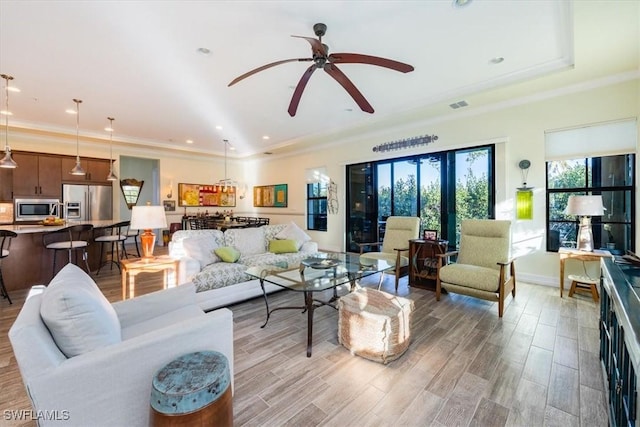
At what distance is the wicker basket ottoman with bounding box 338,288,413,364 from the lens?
7.15 ft

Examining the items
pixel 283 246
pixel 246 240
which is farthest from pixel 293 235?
pixel 246 240

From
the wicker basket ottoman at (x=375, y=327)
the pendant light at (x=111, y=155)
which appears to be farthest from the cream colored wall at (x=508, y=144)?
the wicker basket ottoman at (x=375, y=327)

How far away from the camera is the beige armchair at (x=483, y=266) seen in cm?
309

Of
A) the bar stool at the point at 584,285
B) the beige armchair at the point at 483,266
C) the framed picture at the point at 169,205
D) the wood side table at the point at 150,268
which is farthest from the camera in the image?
the framed picture at the point at 169,205

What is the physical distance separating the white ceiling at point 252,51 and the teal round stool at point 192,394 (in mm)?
2874

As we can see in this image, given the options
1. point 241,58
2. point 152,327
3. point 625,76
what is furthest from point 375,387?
point 625,76

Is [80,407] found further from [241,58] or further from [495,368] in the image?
[241,58]

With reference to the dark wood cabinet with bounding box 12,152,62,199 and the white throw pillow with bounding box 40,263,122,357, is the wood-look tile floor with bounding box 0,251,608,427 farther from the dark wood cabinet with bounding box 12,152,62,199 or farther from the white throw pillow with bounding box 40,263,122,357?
the dark wood cabinet with bounding box 12,152,62,199

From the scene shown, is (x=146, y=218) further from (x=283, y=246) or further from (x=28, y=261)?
(x=28, y=261)

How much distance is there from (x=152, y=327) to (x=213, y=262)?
192cm

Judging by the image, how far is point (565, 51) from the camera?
10.5 feet

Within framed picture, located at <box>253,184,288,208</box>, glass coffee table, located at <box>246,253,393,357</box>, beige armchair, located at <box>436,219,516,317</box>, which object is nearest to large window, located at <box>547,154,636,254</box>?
beige armchair, located at <box>436,219,516,317</box>

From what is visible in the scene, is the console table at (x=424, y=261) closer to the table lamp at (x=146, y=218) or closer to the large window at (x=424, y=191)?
the large window at (x=424, y=191)

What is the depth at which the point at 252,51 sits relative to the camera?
3232 mm
